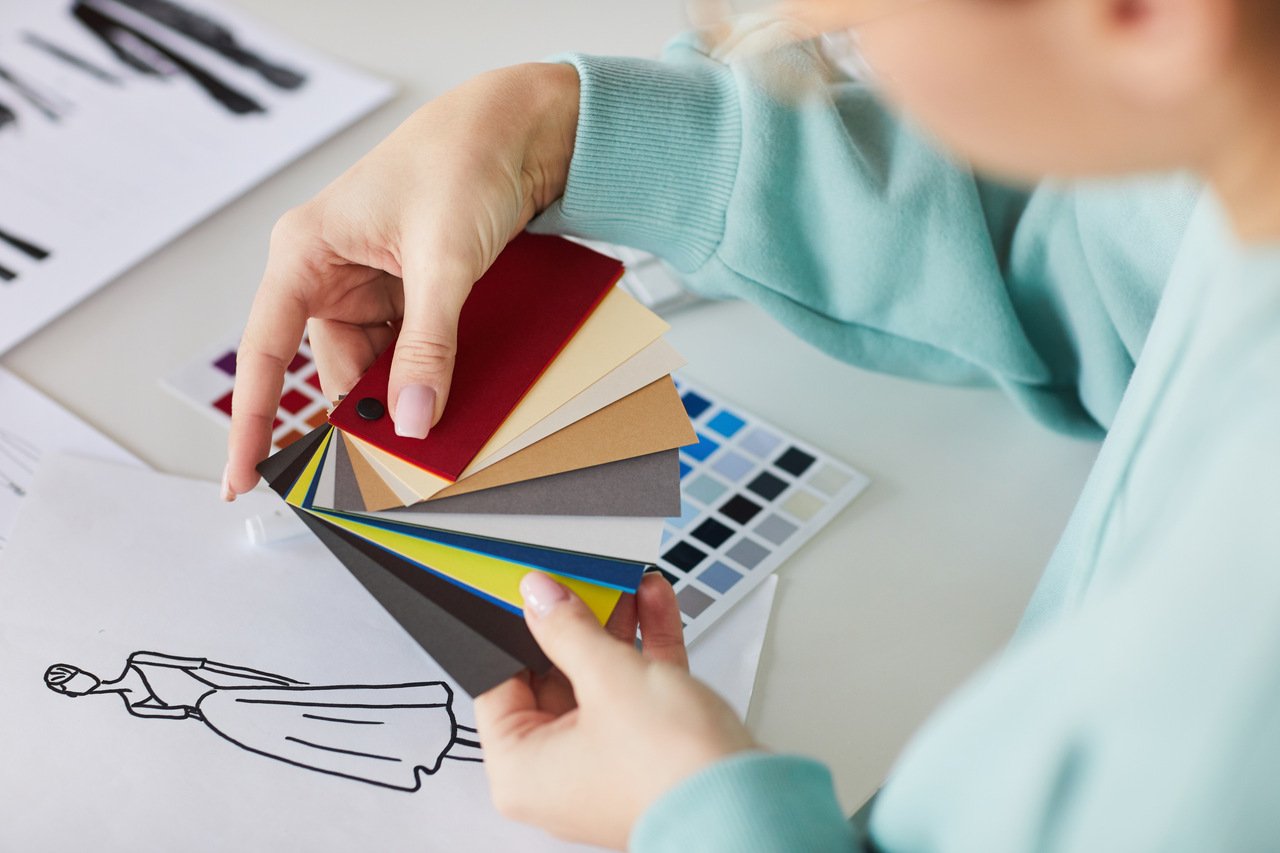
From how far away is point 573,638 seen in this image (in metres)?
0.48

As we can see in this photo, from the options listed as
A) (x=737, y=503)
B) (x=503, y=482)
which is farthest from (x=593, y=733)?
(x=737, y=503)

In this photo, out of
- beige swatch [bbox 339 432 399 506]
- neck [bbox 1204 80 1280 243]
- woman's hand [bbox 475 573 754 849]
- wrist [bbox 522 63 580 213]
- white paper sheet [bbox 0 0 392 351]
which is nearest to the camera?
neck [bbox 1204 80 1280 243]

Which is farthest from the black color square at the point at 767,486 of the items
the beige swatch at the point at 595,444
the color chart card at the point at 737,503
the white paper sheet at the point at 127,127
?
the white paper sheet at the point at 127,127

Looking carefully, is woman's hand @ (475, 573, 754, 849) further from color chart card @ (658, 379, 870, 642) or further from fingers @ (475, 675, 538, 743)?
color chart card @ (658, 379, 870, 642)

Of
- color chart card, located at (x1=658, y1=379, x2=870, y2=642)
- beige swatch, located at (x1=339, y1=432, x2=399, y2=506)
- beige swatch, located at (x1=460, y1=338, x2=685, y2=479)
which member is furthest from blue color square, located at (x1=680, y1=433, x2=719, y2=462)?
beige swatch, located at (x1=339, y1=432, x2=399, y2=506)

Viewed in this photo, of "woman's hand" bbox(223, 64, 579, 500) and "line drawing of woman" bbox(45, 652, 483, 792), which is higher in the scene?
"woman's hand" bbox(223, 64, 579, 500)

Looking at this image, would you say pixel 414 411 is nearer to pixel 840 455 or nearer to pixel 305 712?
pixel 305 712

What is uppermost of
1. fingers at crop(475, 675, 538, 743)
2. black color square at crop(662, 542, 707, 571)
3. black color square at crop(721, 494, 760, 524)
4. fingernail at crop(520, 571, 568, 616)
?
fingernail at crop(520, 571, 568, 616)

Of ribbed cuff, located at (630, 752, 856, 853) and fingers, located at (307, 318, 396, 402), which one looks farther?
fingers, located at (307, 318, 396, 402)

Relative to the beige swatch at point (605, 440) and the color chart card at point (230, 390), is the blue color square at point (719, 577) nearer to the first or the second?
the beige swatch at point (605, 440)

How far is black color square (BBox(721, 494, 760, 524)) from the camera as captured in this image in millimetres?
673

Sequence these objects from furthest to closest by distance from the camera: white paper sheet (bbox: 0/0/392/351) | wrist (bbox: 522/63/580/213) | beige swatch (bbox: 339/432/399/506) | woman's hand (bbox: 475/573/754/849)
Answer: white paper sheet (bbox: 0/0/392/351), wrist (bbox: 522/63/580/213), beige swatch (bbox: 339/432/399/506), woman's hand (bbox: 475/573/754/849)

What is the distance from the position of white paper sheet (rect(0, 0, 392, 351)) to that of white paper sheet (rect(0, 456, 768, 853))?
21 centimetres

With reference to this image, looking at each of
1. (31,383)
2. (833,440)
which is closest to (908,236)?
(833,440)
